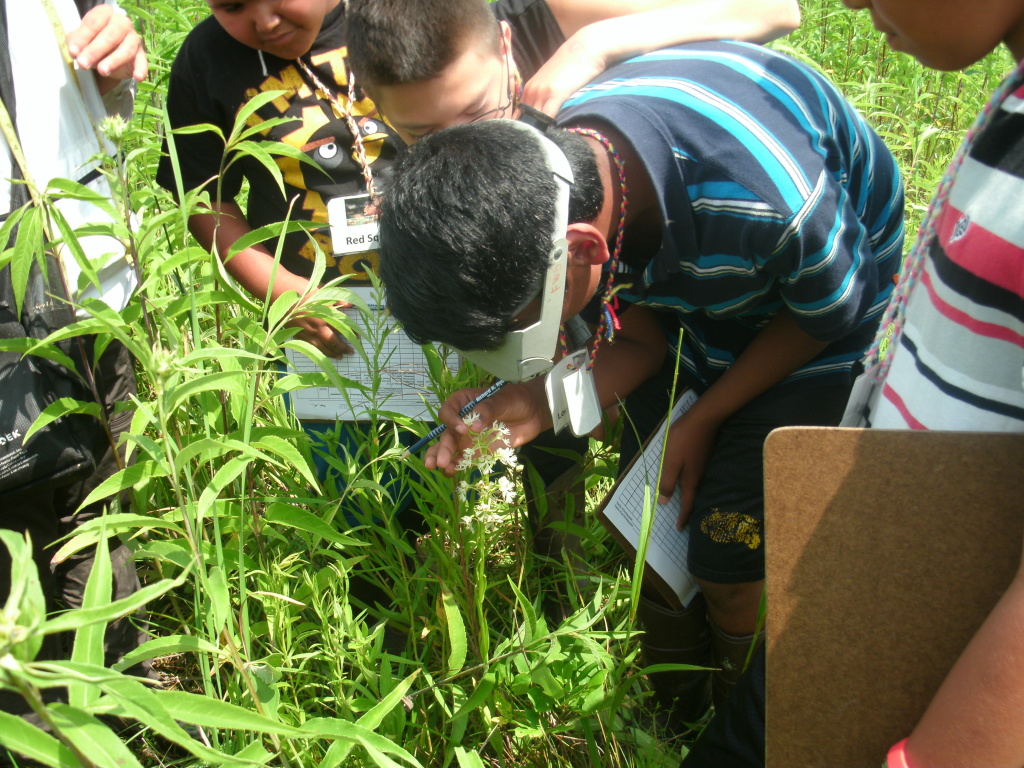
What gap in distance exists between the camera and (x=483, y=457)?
3.94 ft

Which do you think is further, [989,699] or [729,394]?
[729,394]

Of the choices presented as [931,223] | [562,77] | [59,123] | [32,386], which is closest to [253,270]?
[59,123]

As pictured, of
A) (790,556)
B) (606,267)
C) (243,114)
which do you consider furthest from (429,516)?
(790,556)

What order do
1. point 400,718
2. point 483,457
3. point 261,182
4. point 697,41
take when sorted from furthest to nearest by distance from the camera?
point 261,182, point 697,41, point 400,718, point 483,457

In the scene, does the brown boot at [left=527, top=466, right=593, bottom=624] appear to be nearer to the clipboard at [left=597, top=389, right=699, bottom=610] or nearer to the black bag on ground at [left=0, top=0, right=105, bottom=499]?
the clipboard at [left=597, top=389, right=699, bottom=610]

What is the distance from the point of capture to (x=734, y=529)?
1.48 meters

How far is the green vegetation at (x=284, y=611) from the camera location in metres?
0.73

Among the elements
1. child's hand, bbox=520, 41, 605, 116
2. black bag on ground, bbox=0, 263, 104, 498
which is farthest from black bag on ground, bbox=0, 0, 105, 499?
child's hand, bbox=520, 41, 605, 116

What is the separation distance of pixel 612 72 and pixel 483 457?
718mm

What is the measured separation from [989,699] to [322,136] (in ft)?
5.23

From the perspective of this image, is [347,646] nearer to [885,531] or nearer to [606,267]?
[606,267]

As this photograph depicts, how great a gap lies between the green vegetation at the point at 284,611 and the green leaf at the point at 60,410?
0.38 feet

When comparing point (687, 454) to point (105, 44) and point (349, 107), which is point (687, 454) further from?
point (105, 44)

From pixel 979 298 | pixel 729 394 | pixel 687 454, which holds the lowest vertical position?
pixel 687 454
